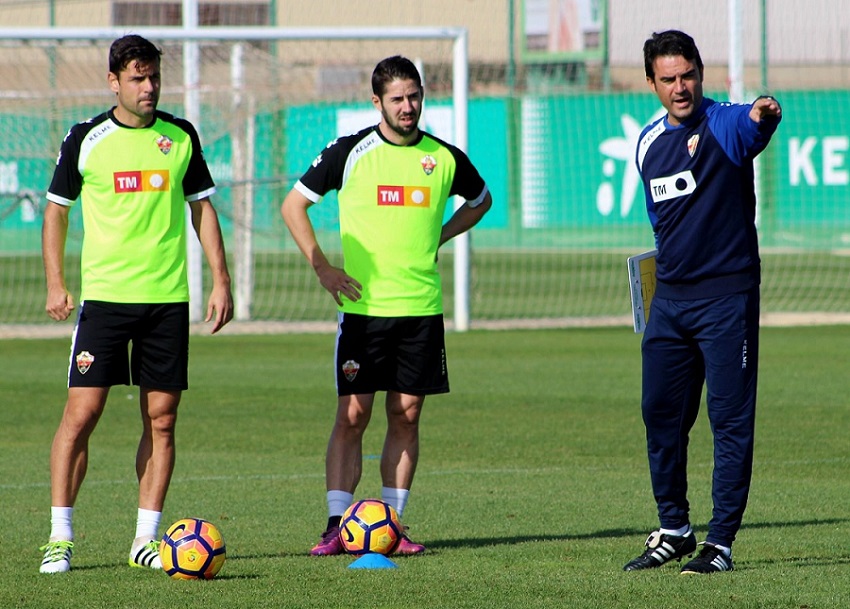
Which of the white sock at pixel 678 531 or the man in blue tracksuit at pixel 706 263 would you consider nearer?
the man in blue tracksuit at pixel 706 263

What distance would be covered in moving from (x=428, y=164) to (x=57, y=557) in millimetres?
2374

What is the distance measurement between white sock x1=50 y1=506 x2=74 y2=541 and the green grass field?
0.16m

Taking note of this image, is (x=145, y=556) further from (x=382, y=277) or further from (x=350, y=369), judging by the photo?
(x=382, y=277)

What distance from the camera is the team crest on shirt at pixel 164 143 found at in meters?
6.54

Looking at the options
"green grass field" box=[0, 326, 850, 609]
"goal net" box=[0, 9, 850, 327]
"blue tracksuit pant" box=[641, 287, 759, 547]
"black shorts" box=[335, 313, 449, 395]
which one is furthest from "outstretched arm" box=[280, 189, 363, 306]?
"goal net" box=[0, 9, 850, 327]

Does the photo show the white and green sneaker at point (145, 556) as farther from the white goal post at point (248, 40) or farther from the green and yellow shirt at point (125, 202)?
the white goal post at point (248, 40)

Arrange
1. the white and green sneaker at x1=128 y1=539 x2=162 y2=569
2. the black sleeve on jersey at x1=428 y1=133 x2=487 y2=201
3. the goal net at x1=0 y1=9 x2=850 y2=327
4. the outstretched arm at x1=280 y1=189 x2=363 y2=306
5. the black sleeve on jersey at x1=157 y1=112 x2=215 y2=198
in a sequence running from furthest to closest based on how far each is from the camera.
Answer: the goal net at x1=0 y1=9 x2=850 y2=327
the black sleeve on jersey at x1=428 y1=133 x2=487 y2=201
the outstretched arm at x1=280 y1=189 x2=363 y2=306
the black sleeve on jersey at x1=157 y1=112 x2=215 y2=198
the white and green sneaker at x1=128 y1=539 x2=162 y2=569

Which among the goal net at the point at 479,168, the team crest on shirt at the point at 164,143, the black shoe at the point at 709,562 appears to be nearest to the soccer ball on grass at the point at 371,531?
the black shoe at the point at 709,562

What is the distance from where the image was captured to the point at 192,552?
20.0ft

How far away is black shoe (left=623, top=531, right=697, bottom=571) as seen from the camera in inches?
246

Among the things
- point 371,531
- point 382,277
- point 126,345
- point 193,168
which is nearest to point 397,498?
point 371,531

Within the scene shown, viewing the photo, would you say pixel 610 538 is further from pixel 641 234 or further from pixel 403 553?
pixel 641 234

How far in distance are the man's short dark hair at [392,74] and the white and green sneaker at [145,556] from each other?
7.23 feet

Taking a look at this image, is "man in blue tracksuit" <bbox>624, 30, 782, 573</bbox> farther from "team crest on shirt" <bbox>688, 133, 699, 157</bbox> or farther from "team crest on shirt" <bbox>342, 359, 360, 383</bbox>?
"team crest on shirt" <bbox>342, 359, 360, 383</bbox>
